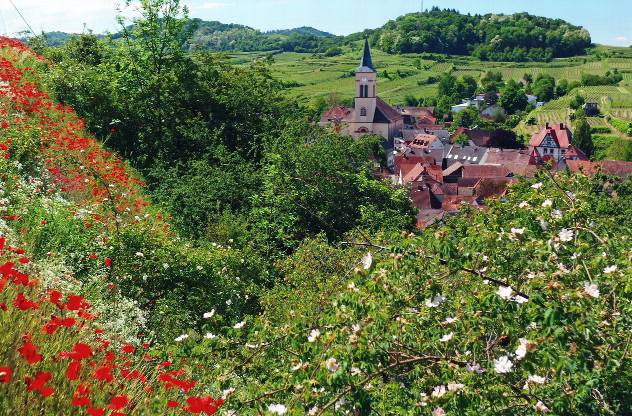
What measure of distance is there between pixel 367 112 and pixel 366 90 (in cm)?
477

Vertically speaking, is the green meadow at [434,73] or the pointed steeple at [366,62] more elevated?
the pointed steeple at [366,62]

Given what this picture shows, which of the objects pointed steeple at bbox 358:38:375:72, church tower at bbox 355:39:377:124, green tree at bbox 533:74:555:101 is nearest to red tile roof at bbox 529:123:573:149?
church tower at bbox 355:39:377:124

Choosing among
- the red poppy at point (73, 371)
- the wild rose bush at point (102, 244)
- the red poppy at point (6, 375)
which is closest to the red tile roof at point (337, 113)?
the wild rose bush at point (102, 244)

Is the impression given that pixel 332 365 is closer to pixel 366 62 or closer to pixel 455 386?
pixel 455 386

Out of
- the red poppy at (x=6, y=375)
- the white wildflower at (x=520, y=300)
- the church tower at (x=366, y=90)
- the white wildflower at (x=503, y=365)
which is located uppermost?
the white wildflower at (x=520, y=300)

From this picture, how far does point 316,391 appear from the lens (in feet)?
13.1

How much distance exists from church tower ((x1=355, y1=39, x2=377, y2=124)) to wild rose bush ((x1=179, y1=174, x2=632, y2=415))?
8295 cm

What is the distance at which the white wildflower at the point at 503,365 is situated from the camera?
3.83 metres

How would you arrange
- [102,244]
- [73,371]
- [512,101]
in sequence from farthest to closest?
[512,101] < [102,244] < [73,371]

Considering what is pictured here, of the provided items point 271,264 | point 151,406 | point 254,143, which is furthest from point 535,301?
point 254,143

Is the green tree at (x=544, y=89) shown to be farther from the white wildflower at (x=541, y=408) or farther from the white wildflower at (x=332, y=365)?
the white wildflower at (x=332, y=365)

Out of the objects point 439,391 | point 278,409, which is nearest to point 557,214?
point 439,391

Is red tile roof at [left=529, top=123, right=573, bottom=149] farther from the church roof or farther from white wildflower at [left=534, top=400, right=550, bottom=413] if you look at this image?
white wildflower at [left=534, top=400, right=550, bottom=413]

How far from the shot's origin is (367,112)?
95.9m
